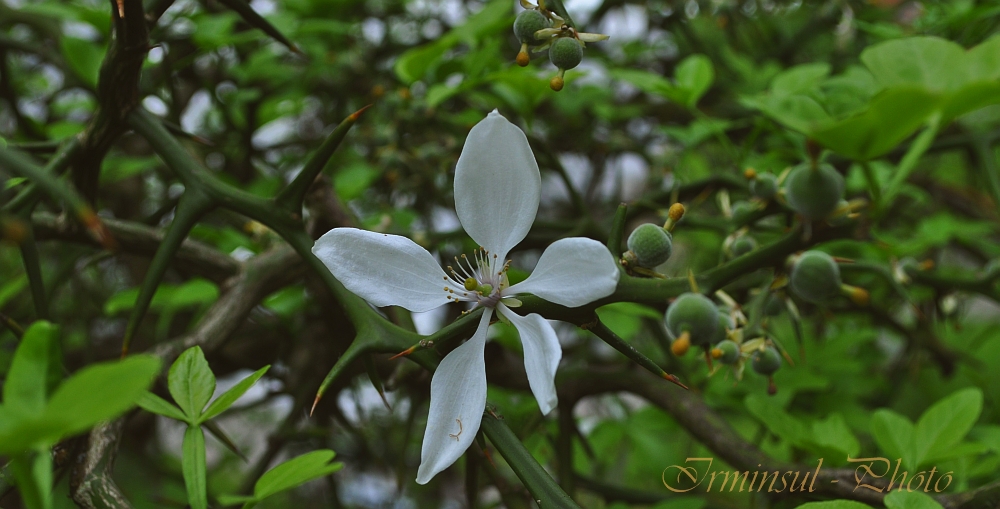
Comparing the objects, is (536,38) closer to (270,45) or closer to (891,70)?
(891,70)

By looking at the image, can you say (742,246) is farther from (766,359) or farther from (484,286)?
(484,286)

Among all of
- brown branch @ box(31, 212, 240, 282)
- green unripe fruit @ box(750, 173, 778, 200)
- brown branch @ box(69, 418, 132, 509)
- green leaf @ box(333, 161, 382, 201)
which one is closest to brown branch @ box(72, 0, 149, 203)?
brown branch @ box(31, 212, 240, 282)

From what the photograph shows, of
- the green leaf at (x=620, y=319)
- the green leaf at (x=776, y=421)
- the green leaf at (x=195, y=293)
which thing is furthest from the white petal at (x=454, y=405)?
the green leaf at (x=195, y=293)

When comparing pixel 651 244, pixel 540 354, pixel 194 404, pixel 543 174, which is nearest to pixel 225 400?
pixel 194 404

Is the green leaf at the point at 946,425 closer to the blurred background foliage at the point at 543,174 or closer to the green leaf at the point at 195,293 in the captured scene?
the blurred background foliage at the point at 543,174

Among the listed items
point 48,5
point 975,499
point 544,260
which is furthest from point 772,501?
point 48,5

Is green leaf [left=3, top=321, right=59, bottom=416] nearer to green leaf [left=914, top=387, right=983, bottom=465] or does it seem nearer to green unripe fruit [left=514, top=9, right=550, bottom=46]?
green unripe fruit [left=514, top=9, right=550, bottom=46]
